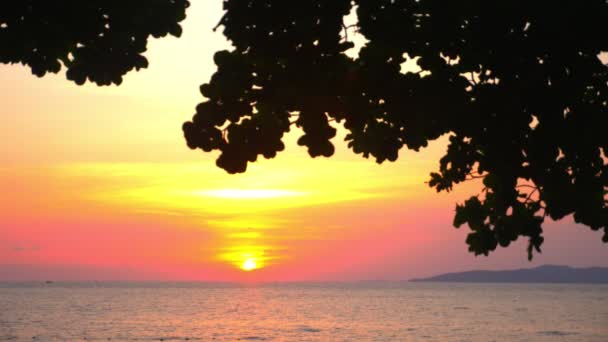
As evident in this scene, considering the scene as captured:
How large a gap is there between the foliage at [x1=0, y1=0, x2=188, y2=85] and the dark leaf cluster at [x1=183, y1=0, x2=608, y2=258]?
279 centimetres

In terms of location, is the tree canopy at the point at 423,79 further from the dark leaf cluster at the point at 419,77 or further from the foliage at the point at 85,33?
the foliage at the point at 85,33

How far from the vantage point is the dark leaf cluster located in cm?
743

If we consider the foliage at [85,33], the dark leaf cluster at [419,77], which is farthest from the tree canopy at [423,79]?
the foliage at [85,33]

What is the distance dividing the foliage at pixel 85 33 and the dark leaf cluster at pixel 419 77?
2.79 metres

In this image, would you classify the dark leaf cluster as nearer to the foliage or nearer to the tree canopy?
the tree canopy

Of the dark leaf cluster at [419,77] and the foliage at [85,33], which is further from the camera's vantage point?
the foliage at [85,33]

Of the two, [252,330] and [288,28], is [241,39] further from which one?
[252,330]

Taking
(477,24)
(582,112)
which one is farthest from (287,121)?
(582,112)

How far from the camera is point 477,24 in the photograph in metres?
7.63

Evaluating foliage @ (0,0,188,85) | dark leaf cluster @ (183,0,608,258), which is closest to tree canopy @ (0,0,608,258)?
dark leaf cluster @ (183,0,608,258)

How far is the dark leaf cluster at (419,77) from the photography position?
7434mm

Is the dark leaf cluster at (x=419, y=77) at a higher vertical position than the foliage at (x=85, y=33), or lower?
lower

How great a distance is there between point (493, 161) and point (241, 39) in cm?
283

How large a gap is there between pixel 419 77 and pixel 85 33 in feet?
14.6
